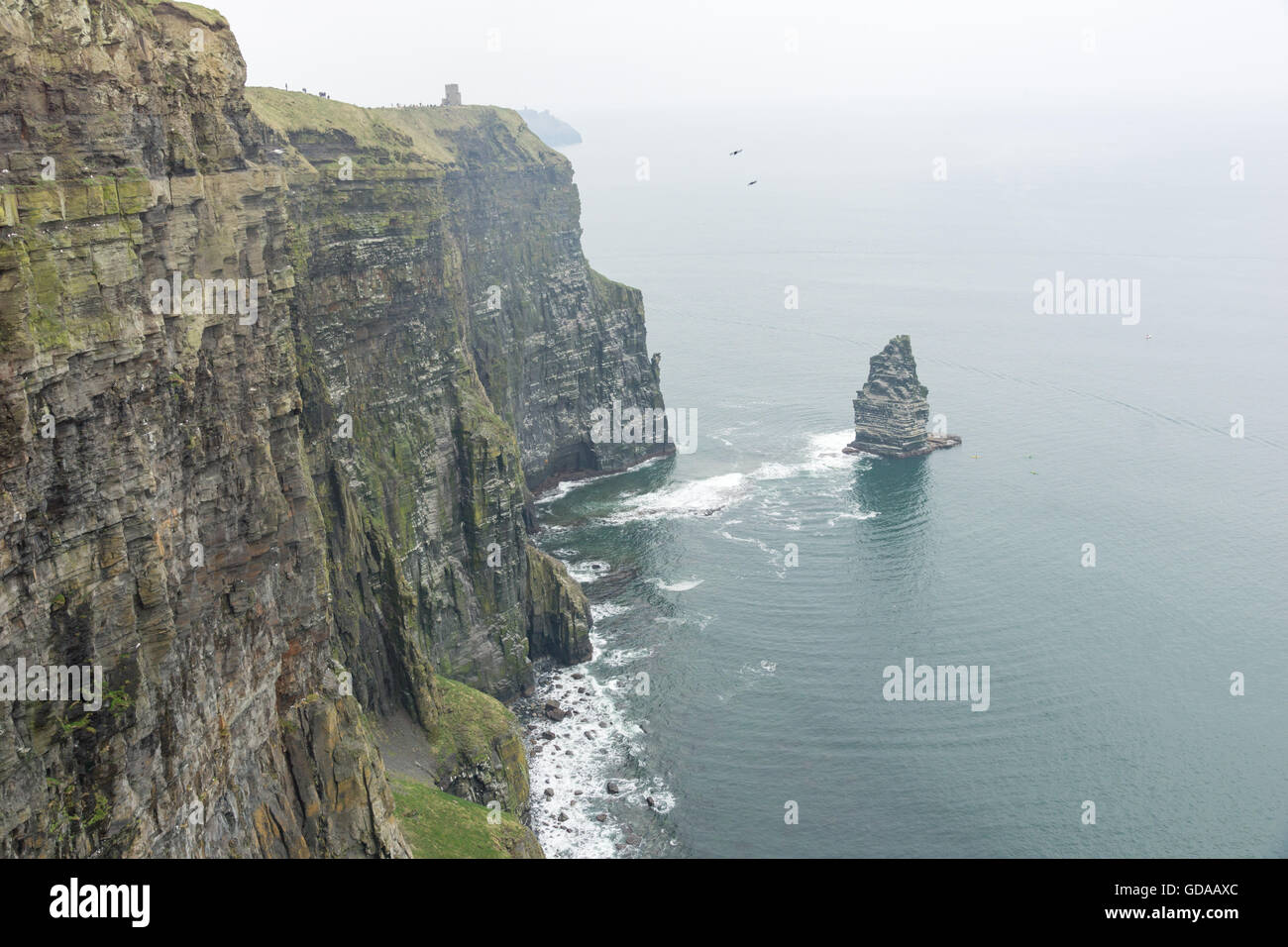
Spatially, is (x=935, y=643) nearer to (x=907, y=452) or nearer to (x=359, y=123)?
(x=907, y=452)

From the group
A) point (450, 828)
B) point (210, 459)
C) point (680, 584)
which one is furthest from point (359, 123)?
point (210, 459)

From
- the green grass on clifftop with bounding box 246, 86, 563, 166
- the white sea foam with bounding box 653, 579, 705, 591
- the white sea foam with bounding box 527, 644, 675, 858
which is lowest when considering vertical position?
the white sea foam with bounding box 527, 644, 675, 858

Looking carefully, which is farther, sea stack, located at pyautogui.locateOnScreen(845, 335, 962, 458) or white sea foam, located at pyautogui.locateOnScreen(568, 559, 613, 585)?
sea stack, located at pyautogui.locateOnScreen(845, 335, 962, 458)

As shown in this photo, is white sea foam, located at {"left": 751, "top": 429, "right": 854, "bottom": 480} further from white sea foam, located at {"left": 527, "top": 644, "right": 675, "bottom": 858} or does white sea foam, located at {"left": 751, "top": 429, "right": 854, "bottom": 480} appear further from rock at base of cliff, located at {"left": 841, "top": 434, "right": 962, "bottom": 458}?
white sea foam, located at {"left": 527, "top": 644, "right": 675, "bottom": 858}

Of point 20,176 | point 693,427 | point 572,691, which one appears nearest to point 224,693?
point 20,176

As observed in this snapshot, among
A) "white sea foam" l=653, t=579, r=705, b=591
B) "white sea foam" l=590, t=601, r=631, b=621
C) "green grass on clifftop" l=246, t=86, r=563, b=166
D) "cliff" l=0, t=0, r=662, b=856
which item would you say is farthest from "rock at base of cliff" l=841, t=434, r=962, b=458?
"cliff" l=0, t=0, r=662, b=856

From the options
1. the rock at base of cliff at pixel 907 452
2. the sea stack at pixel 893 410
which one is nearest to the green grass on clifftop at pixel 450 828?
the rock at base of cliff at pixel 907 452

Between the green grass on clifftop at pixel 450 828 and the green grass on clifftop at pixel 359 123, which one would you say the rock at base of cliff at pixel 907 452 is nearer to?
the green grass on clifftop at pixel 359 123
